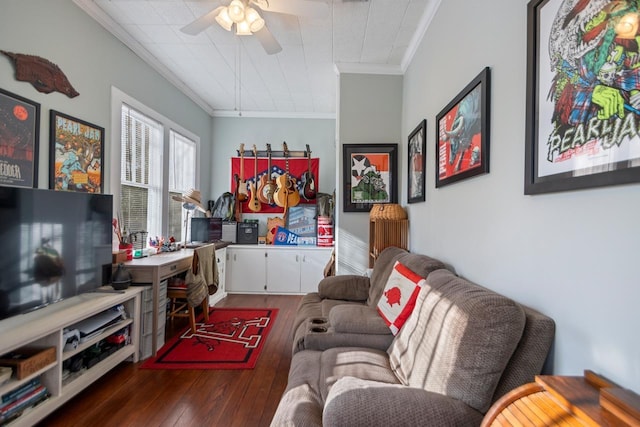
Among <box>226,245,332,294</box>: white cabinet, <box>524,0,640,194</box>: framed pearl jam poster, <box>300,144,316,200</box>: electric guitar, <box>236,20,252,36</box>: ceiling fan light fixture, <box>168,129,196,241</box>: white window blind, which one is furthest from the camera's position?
<box>300,144,316,200</box>: electric guitar

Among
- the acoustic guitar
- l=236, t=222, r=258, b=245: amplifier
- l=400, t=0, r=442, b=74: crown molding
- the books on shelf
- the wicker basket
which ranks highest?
l=400, t=0, r=442, b=74: crown molding

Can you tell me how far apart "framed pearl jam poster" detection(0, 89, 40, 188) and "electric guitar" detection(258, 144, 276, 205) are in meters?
2.71

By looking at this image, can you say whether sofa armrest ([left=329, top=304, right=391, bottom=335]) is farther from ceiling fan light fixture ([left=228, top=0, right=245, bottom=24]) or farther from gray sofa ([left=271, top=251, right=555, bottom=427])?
ceiling fan light fixture ([left=228, top=0, right=245, bottom=24])

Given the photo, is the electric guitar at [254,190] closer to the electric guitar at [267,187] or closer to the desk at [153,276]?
the electric guitar at [267,187]

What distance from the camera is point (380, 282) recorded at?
231 centimetres

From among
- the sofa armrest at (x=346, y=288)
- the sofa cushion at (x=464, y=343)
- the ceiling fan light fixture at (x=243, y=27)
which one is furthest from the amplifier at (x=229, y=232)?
the sofa cushion at (x=464, y=343)

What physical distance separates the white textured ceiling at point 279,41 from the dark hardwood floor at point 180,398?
8.31 feet

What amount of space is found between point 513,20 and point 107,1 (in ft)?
8.84

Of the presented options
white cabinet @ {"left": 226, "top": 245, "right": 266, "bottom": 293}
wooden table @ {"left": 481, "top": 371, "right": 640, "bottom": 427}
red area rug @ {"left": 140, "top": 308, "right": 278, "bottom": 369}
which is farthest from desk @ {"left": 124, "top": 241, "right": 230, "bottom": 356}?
wooden table @ {"left": 481, "top": 371, "right": 640, "bottom": 427}

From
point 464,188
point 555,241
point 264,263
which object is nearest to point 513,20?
point 464,188

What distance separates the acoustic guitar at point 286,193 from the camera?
429 centimetres

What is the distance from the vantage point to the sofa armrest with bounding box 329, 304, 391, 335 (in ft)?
5.62

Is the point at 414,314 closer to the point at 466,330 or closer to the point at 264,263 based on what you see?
the point at 466,330

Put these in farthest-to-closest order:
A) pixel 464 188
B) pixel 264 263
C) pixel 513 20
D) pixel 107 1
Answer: pixel 264 263 < pixel 107 1 < pixel 464 188 < pixel 513 20
